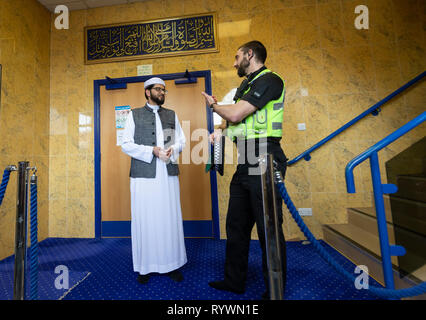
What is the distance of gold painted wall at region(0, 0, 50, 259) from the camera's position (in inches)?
95.0

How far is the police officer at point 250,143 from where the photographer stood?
1.34 m

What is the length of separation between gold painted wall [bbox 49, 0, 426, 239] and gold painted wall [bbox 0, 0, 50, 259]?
0.72ft

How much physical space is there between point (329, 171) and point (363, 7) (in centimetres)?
221

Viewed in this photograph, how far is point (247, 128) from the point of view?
1.43 m

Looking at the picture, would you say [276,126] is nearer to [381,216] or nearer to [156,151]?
[381,216]

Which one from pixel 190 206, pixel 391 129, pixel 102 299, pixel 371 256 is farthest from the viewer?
pixel 190 206

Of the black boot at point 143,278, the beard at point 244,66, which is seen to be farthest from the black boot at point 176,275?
the beard at point 244,66

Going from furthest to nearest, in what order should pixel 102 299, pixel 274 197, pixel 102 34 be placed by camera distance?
pixel 102 34 < pixel 102 299 < pixel 274 197

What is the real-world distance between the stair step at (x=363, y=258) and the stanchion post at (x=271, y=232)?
1044 millimetres

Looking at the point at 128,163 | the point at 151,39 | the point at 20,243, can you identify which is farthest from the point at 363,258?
the point at 151,39
